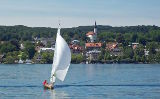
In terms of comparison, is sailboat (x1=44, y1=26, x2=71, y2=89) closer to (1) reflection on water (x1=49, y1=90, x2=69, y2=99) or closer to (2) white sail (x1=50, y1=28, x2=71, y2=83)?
(2) white sail (x1=50, y1=28, x2=71, y2=83)

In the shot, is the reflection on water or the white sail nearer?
the reflection on water

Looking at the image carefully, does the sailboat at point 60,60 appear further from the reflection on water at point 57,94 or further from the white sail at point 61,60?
the reflection on water at point 57,94

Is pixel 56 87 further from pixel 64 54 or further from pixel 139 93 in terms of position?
pixel 139 93

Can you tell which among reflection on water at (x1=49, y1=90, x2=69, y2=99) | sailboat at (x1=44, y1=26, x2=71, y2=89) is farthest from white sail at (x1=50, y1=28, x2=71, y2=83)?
reflection on water at (x1=49, y1=90, x2=69, y2=99)

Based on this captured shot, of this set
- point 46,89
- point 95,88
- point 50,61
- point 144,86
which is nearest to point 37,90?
point 46,89

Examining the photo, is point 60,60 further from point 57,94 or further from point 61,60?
point 57,94

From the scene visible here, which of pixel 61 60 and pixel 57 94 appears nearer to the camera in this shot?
pixel 57 94

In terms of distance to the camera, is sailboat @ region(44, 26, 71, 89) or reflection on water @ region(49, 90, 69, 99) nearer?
reflection on water @ region(49, 90, 69, 99)

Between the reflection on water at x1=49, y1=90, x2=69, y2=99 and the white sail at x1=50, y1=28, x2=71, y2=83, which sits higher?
the white sail at x1=50, y1=28, x2=71, y2=83

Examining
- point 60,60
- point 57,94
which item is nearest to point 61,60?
point 60,60

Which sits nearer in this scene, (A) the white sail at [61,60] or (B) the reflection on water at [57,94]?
(B) the reflection on water at [57,94]

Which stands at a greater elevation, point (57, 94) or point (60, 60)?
point (60, 60)

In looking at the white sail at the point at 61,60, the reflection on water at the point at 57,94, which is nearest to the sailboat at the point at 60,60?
the white sail at the point at 61,60

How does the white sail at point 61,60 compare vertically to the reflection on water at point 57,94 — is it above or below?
above
